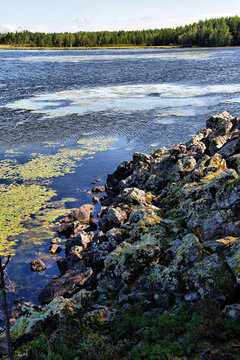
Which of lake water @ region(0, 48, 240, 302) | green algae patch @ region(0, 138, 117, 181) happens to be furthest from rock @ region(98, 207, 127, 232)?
green algae patch @ region(0, 138, 117, 181)

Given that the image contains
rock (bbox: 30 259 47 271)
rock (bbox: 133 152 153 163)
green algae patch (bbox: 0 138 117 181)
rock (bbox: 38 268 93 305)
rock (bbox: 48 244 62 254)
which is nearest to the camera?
rock (bbox: 38 268 93 305)

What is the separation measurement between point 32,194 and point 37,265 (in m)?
9.61

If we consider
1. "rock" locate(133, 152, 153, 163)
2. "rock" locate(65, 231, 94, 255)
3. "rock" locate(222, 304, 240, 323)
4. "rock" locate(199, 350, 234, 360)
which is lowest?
"rock" locate(65, 231, 94, 255)

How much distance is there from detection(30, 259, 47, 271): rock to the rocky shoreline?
0.98 metres

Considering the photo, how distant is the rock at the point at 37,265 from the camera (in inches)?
760

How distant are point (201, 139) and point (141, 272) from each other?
19733mm

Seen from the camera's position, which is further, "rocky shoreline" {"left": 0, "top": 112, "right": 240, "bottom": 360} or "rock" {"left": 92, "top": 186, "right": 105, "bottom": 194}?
"rock" {"left": 92, "top": 186, "right": 105, "bottom": 194}

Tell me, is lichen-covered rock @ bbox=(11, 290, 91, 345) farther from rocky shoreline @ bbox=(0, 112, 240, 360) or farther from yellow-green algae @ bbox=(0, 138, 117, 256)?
yellow-green algae @ bbox=(0, 138, 117, 256)

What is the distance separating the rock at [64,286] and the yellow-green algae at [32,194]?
179 inches

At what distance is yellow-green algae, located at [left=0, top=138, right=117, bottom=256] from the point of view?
2269 cm

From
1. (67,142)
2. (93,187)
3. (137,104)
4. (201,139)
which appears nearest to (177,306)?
(93,187)

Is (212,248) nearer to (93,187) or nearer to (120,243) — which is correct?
(120,243)

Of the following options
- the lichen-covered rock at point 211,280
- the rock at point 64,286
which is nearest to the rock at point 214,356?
the lichen-covered rock at point 211,280

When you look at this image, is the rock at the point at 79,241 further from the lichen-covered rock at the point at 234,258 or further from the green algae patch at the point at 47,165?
the green algae patch at the point at 47,165
